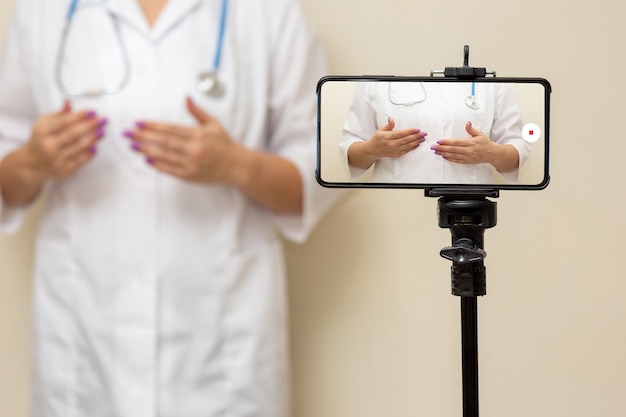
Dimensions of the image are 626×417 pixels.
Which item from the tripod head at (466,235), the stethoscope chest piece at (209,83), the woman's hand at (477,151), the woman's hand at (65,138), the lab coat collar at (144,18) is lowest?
the tripod head at (466,235)

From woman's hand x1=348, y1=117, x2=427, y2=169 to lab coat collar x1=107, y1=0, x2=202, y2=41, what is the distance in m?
0.29

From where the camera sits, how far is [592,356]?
3.28 feet

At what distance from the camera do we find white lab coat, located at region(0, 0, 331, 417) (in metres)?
0.81

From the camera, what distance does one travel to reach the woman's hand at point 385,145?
2.05ft

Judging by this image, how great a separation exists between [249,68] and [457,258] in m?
0.35

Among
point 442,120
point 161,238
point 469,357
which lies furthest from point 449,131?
point 161,238

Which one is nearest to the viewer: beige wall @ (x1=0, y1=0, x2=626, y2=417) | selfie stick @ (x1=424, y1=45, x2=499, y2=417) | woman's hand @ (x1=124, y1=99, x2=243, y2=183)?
selfie stick @ (x1=424, y1=45, x2=499, y2=417)

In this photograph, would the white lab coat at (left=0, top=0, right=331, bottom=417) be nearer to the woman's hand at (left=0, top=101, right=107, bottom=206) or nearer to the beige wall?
the woman's hand at (left=0, top=101, right=107, bottom=206)

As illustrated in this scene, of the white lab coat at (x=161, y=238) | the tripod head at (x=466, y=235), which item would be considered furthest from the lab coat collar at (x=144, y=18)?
the tripod head at (x=466, y=235)

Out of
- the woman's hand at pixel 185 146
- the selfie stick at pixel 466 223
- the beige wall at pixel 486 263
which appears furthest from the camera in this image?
the beige wall at pixel 486 263

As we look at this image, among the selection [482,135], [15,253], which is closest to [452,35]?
[482,135]

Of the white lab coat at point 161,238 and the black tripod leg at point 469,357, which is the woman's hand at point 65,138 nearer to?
the white lab coat at point 161,238

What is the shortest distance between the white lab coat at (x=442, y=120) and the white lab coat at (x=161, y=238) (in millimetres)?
234

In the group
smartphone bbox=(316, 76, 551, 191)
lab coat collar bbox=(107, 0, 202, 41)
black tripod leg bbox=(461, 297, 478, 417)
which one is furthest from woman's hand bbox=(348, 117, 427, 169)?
lab coat collar bbox=(107, 0, 202, 41)
